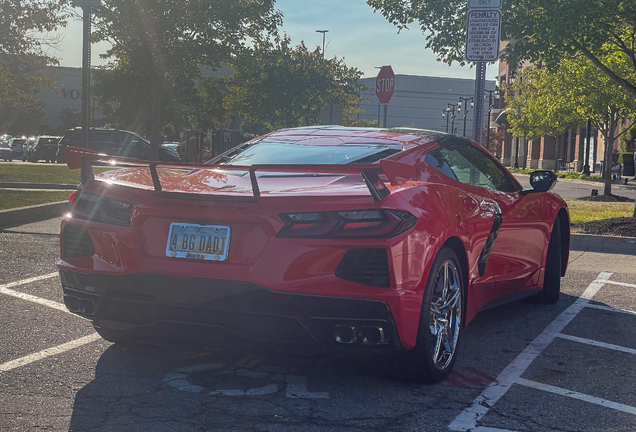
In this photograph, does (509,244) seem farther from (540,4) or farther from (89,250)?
(540,4)

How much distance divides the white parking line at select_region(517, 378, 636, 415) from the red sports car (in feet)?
1.44

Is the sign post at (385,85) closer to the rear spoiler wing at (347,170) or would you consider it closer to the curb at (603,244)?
the curb at (603,244)

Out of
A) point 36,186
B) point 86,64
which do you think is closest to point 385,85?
point 86,64

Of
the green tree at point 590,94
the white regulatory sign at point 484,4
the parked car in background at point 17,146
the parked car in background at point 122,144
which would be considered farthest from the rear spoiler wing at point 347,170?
the parked car in background at point 17,146

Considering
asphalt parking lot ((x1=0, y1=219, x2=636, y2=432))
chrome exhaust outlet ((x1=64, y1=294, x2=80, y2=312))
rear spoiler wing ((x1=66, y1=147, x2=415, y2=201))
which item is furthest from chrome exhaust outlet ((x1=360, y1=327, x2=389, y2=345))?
chrome exhaust outlet ((x1=64, y1=294, x2=80, y2=312))

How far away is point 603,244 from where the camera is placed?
1132 cm

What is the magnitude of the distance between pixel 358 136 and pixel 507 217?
117cm

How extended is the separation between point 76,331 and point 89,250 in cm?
127

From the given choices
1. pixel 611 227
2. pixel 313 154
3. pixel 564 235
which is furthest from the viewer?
pixel 611 227

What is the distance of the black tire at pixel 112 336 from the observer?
188 inches

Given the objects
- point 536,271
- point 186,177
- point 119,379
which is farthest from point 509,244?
point 119,379

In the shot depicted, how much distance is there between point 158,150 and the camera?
30469 mm

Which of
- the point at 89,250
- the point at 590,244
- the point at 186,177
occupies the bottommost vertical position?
the point at 590,244

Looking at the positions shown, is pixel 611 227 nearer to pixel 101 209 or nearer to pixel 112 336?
pixel 112 336
